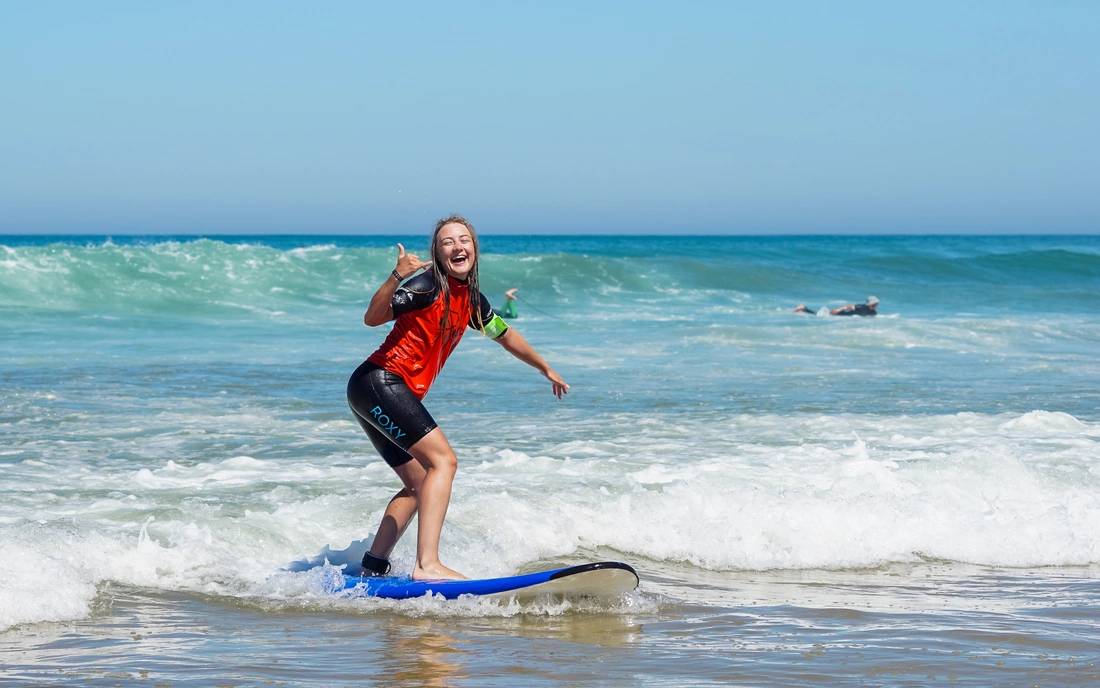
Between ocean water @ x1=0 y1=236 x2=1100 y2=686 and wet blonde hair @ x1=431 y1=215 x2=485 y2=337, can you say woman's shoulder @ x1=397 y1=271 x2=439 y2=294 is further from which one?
ocean water @ x1=0 y1=236 x2=1100 y2=686

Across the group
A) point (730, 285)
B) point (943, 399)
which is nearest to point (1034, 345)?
point (943, 399)

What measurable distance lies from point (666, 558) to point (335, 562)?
6.04 ft

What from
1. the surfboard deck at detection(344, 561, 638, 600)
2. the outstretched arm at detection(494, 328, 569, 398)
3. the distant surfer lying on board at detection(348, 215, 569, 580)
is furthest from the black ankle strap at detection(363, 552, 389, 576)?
the outstretched arm at detection(494, 328, 569, 398)

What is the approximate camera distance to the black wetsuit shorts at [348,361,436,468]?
4742 mm

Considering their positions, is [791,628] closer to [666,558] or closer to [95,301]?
[666,558]

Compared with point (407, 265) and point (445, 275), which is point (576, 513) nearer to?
point (445, 275)

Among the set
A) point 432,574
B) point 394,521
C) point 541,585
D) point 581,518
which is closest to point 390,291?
point 394,521

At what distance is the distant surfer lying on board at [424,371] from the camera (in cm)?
474

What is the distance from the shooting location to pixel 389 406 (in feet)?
15.5

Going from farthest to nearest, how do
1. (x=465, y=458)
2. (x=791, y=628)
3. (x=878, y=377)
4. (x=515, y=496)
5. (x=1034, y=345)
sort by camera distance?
(x=1034, y=345), (x=878, y=377), (x=465, y=458), (x=515, y=496), (x=791, y=628)

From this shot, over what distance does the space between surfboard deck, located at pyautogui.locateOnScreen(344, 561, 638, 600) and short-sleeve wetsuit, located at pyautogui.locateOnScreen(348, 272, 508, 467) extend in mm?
637

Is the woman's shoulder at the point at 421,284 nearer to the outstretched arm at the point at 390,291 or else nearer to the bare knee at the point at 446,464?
the outstretched arm at the point at 390,291

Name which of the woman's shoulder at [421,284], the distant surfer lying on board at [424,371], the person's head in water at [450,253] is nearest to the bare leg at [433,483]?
the distant surfer lying on board at [424,371]

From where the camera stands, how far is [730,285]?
36.4 meters
